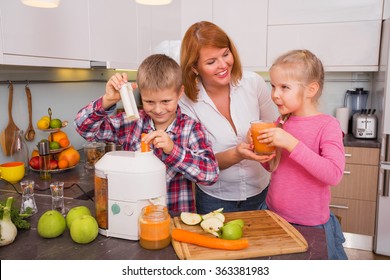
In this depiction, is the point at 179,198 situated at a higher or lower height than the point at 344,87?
lower

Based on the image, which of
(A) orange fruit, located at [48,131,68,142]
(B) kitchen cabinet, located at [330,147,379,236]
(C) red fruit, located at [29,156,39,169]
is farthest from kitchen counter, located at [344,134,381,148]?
(C) red fruit, located at [29,156,39,169]

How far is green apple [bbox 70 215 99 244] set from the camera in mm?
998

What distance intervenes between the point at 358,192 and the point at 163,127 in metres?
2.05

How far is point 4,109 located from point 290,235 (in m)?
1.54

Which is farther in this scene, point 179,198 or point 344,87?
point 344,87

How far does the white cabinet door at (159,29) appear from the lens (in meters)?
2.46

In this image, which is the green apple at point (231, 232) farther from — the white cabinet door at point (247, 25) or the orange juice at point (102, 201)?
the white cabinet door at point (247, 25)

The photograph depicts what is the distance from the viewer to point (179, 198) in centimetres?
149

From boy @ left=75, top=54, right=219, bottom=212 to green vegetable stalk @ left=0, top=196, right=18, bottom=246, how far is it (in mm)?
409

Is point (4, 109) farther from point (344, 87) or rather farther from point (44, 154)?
point (344, 87)

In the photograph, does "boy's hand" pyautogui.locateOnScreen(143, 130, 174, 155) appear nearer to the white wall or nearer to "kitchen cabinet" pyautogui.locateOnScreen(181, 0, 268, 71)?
the white wall

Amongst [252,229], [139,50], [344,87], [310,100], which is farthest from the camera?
[344,87]
